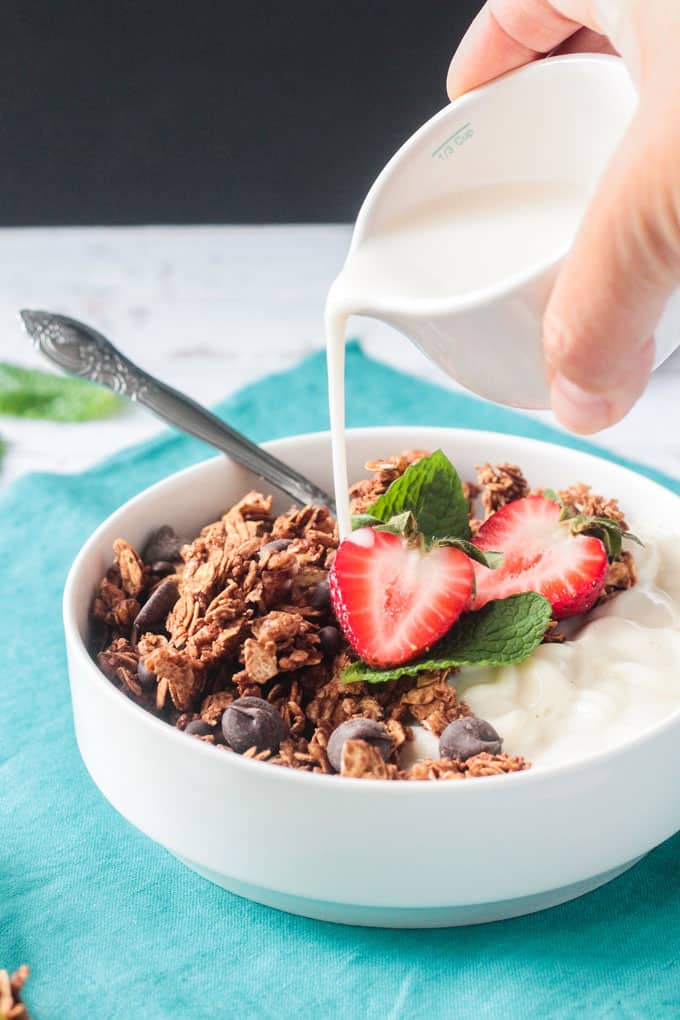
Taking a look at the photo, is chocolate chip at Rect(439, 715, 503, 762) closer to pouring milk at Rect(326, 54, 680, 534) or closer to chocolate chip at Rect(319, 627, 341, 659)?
chocolate chip at Rect(319, 627, 341, 659)

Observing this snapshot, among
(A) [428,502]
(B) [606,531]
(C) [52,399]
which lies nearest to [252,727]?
(A) [428,502]

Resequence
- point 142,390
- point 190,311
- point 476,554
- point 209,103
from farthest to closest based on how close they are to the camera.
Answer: point 209,103 → point 190,311 → point 142,390 → point 476,554

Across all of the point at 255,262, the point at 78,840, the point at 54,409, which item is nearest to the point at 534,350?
the point at 78,840

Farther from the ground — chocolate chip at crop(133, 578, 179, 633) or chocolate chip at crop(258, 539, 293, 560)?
chocolate chip at crop(258, 539, 293, 560)

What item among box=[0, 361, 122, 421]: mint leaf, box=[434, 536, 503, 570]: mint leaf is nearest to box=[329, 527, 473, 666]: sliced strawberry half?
box=[434, 536, 503, 570]: mint leaf

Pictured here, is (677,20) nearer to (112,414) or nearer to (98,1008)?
(98,1008)

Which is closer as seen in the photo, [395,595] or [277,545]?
[395,595]

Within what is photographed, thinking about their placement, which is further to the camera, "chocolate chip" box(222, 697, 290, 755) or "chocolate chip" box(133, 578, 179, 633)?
"chocolate chip" box(133, 578, 179, 633)

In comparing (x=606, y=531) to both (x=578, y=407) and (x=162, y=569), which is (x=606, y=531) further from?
(x=162, y=569)
